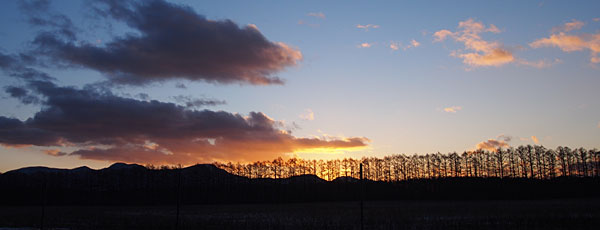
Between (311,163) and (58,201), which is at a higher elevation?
(311,163)

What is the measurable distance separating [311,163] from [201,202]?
5735 centimetres

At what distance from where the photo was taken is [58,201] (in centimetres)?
12000

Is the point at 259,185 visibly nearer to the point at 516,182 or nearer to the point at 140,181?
the point at 140,181

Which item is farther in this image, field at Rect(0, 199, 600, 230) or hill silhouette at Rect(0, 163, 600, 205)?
hill silhouette at Rect(0, 163, 600, 205)

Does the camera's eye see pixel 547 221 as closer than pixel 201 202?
Yes

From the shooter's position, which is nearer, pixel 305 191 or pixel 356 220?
pixel 356 220

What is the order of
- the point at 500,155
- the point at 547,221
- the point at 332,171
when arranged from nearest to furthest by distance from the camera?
the point at 547,221 → the point at 500,155 → the point at 332,171

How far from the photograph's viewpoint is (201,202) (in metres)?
116

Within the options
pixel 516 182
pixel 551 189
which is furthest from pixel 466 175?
pixel 551 189

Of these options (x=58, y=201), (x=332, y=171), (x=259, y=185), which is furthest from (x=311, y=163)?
(x=58, y=201)

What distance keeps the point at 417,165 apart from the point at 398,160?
276 inches

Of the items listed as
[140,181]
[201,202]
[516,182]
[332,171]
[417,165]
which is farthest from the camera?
[140,181]

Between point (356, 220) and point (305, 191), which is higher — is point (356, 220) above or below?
above

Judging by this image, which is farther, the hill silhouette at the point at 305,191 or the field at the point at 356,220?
the hill silhouette at the point at 305,191
